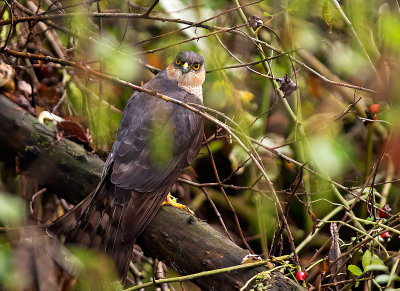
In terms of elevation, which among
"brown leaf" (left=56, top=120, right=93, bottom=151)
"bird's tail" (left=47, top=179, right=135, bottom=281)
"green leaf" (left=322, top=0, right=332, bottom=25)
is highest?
"green leaf" (left=322, top=0, right=332, bottom=25)

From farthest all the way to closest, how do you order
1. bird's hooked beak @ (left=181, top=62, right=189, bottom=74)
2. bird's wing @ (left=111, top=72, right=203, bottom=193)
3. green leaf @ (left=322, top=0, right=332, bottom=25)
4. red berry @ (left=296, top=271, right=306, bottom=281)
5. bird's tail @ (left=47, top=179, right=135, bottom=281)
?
bird's hooked beak @ (left=181, top=62, right=189, bottom=74), bird's wing @ (left=111, top=72, right=203, bottom=193), bird's tail @ (left=47, top=179, right=135, bottom=281), red berry @ (left=296, top=271, right=306, bottom=281), green leaf @ (left=322, top=0, right=332, bottom=25)

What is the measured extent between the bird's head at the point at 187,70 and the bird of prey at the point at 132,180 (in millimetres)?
262

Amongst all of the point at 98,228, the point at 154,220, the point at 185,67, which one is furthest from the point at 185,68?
the point at 98,228

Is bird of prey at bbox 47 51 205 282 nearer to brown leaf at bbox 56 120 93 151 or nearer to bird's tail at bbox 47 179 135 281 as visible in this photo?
bird's tail at bbox 47 179 135 281

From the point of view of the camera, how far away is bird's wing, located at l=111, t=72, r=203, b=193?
2.83 m

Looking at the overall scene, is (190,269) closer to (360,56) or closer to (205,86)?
(360,56)

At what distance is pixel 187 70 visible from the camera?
11.9 feet

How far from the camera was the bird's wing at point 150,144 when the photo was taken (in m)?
2.83

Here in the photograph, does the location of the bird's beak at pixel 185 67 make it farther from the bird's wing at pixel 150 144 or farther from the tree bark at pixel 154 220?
the tree bark at pixel 154 220

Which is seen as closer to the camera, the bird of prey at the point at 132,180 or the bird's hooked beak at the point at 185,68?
the bird of prey at the point at 132,180

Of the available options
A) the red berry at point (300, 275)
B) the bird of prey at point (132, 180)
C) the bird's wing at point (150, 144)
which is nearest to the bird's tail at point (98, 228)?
the bird of prey at point (132, 180)

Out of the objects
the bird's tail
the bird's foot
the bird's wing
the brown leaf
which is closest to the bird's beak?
the bird's wing

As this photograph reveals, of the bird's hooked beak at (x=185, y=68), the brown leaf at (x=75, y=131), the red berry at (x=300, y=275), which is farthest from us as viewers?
the bird's hooked beak at (x=185, y=68)

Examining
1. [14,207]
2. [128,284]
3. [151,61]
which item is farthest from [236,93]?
[14,207]
